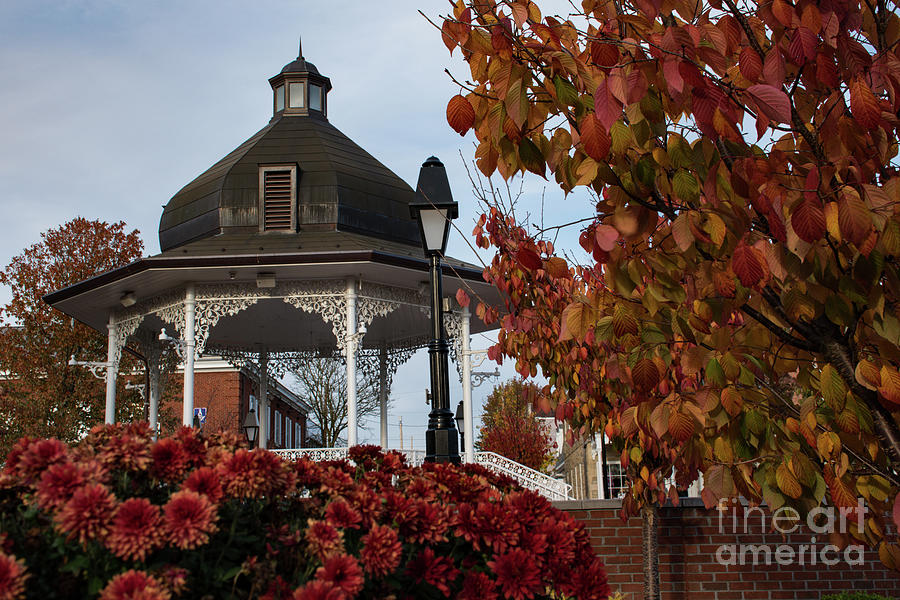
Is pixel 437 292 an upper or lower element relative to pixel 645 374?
upper

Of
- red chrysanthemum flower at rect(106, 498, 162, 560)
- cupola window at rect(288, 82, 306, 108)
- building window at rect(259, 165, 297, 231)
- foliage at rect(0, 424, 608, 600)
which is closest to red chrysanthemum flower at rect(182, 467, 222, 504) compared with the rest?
foliage at rect(0, 424, 608, 600)

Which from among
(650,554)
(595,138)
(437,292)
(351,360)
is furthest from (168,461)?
(351,360)

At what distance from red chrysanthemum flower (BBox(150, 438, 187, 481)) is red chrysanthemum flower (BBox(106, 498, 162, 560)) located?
Result: 395 mm

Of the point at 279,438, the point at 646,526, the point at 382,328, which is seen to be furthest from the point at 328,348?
the point at 279,438

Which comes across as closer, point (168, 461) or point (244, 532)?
point (244, 532)

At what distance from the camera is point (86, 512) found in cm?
220

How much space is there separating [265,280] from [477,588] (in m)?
12.4

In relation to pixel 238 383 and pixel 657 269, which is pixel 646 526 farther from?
pixel 238 383

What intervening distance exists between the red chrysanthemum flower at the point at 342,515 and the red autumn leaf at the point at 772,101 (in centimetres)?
182

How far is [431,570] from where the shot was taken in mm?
2738

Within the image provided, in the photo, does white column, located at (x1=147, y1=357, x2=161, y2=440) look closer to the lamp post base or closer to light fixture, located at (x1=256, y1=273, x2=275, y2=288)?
light fixture, located at (x1=256, y1=273, x2=275, y2=288)

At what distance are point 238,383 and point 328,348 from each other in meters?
19.1

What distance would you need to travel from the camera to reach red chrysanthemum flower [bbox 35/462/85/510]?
Answer: 2293 millimetres

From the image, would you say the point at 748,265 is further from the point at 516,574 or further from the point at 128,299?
the point at 128,299
